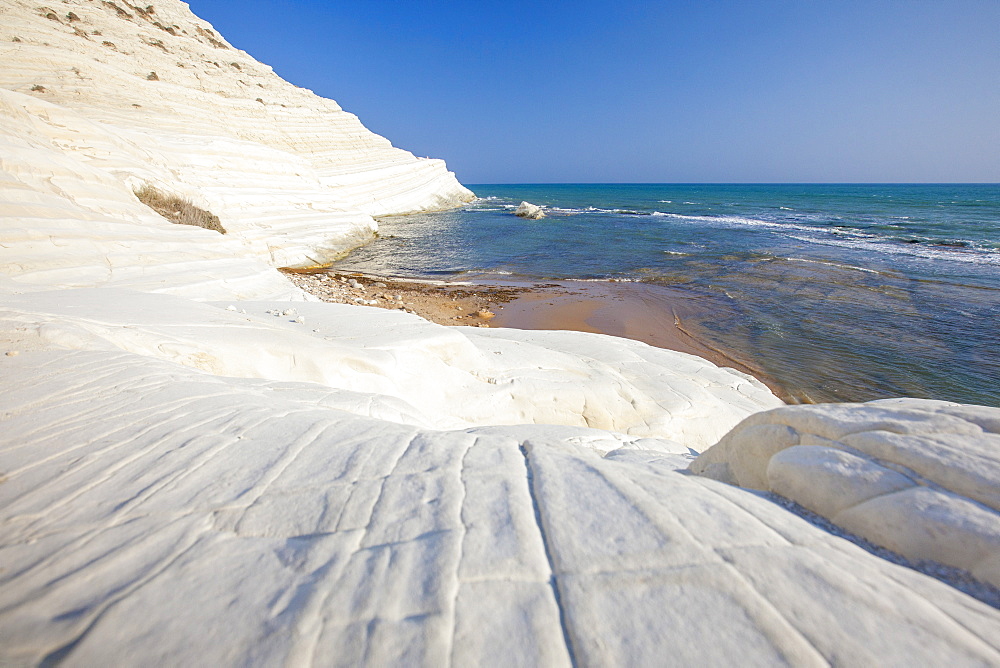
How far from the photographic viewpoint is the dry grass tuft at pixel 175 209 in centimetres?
832

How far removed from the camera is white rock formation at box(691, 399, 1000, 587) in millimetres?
1253

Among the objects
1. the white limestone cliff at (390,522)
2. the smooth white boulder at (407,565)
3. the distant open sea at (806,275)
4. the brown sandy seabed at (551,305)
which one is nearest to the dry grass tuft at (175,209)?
the brown sandy seabed at (551,305)

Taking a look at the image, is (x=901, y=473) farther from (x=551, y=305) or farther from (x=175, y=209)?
(x=175, y=209)

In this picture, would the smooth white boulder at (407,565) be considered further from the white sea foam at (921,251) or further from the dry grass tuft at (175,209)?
the white sea foam at (921,251)

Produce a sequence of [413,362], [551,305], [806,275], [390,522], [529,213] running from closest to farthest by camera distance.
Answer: [390,522] < [413,362] < [551,305] < [806,275] < [529,213]

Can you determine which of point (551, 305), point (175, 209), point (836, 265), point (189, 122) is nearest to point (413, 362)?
point (551, 305)

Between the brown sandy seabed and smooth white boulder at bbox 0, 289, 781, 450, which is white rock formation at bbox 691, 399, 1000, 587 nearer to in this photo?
smooth white boulder at bbox 0, 289, 781, 450

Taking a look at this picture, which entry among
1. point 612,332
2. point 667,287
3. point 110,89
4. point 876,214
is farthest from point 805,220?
point 110,89

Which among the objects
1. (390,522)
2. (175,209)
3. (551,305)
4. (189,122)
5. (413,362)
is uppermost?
(189,122)

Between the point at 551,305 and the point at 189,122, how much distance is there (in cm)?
1455

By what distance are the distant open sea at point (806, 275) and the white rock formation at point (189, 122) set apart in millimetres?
2435

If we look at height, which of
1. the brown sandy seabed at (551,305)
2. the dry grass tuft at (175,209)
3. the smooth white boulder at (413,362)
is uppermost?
the dry grass tuft at (175,209)

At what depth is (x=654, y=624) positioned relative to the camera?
0.98m

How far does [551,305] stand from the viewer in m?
9.92
